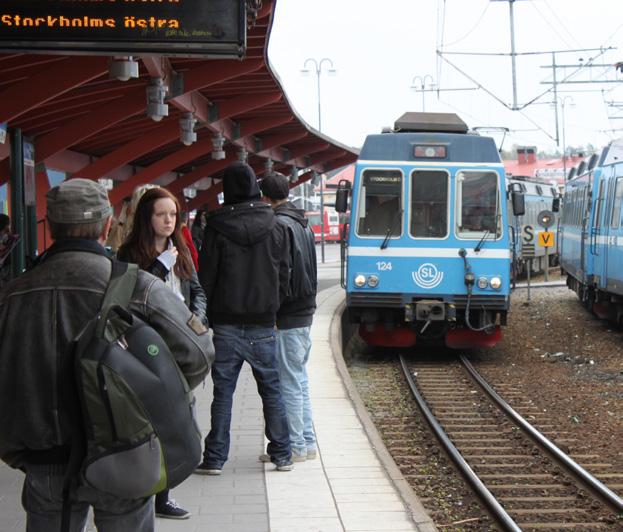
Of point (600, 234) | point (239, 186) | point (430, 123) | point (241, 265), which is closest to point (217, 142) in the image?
point (430, 123)

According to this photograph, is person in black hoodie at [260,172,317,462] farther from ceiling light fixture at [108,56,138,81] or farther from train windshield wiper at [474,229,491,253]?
train windshield wiper at [474,229,491,253]

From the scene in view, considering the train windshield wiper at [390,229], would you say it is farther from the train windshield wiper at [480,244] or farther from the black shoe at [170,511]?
the black shoe at [170,511]

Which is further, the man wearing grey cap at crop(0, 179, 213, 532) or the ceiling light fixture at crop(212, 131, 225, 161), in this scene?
the ceiling light fixture at crop(212, 131, 225, 161)

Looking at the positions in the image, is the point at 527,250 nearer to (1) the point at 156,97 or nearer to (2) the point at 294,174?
(2) the point at 294,174

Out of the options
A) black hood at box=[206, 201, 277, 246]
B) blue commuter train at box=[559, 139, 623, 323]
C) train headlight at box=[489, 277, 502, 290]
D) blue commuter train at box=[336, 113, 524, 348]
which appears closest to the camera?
black hood at box=[206, 201, 277, 246]

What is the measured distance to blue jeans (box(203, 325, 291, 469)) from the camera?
665cm

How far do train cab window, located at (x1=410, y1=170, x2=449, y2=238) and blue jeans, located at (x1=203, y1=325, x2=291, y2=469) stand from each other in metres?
8.66

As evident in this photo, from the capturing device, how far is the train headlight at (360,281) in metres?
15.1

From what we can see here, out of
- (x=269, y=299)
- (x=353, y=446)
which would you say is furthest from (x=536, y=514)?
(x=269, y=299)

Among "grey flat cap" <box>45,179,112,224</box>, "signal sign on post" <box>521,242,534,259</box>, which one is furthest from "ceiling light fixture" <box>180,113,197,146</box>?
"signal sign on post" <box>521,242,534,259</box>

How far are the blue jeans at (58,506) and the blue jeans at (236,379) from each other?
10.1ft

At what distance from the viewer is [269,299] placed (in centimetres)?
661

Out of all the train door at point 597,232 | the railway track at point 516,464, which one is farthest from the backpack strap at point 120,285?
the train door at point 597,232

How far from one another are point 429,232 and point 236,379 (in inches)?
348
